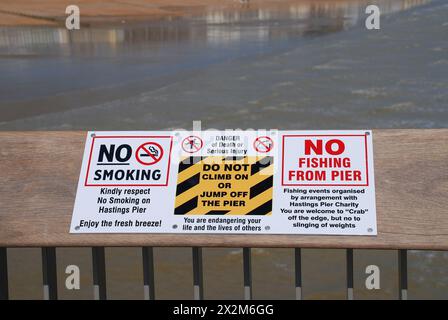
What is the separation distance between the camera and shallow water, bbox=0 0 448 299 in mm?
4863

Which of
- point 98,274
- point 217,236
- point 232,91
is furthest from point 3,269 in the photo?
point 232,91

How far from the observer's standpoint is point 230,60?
15.6m

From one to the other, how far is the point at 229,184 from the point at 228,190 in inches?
0.8

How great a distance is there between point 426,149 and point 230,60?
1348 cm

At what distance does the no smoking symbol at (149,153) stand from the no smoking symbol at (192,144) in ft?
0.24

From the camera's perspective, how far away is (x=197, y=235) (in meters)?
2.23

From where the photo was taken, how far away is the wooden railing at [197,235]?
7.16ft

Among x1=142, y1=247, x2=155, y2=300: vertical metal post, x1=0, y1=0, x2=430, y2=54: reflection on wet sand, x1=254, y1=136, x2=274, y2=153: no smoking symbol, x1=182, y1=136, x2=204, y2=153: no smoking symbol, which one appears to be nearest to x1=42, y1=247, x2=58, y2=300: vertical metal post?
x1=142, y1=247, x2=155, y2=300: vertical metal post

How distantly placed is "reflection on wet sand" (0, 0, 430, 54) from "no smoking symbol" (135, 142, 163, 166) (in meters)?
15.9

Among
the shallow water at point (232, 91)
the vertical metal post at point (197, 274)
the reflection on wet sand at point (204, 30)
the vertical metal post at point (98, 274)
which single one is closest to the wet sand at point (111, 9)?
the reflection on wet sand at point (204, 30)

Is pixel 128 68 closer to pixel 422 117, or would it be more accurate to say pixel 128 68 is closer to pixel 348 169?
pixel 422 117

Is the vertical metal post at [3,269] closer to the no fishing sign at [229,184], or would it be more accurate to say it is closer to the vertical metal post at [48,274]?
the vertical metal post at [48,274]

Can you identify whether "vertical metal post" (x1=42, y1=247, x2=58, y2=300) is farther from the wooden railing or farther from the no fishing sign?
the no fishing sign
